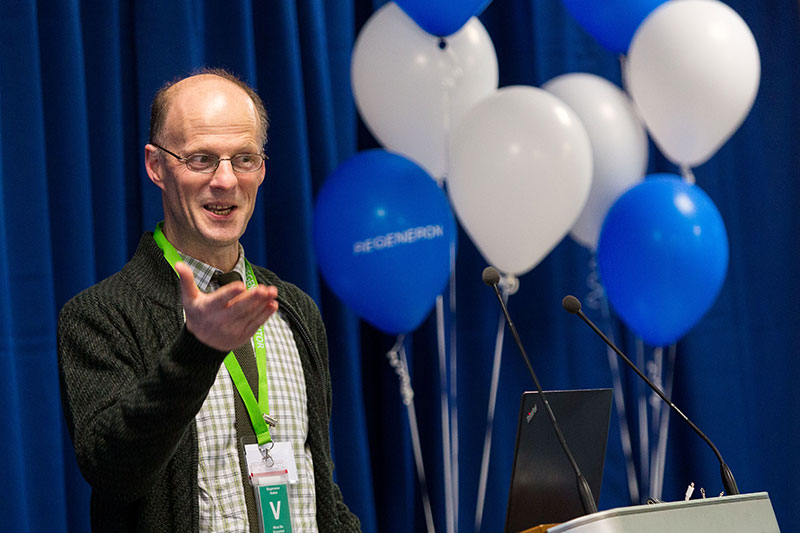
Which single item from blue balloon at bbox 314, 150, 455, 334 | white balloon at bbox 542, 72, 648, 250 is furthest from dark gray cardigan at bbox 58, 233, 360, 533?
white balloon at bbox 542, 72, 648, 250

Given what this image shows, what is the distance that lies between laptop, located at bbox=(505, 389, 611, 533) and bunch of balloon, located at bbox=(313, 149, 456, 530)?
2.80ft

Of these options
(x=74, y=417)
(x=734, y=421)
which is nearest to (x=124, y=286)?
(x=74, y=417)

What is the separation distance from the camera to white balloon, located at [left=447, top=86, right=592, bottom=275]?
246cm

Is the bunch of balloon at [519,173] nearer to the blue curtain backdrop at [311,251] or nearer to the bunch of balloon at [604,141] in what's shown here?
the bunch of balloon at [604,141]

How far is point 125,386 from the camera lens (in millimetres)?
1421

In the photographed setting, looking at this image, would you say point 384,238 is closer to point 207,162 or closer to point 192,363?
point 207,162

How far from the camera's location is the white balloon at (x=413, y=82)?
2537 millimetres

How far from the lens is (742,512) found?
4.45 ft

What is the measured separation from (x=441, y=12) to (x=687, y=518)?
60.6 inches

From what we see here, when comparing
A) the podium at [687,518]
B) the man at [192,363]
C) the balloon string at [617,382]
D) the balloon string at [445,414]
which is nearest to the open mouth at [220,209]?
the man at [192,363]

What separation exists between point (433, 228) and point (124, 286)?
1.07 meters

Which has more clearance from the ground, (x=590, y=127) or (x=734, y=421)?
(x=590, y=127)

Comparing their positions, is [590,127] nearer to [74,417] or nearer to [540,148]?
[540,148]

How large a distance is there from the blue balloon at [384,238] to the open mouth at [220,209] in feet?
2.72
